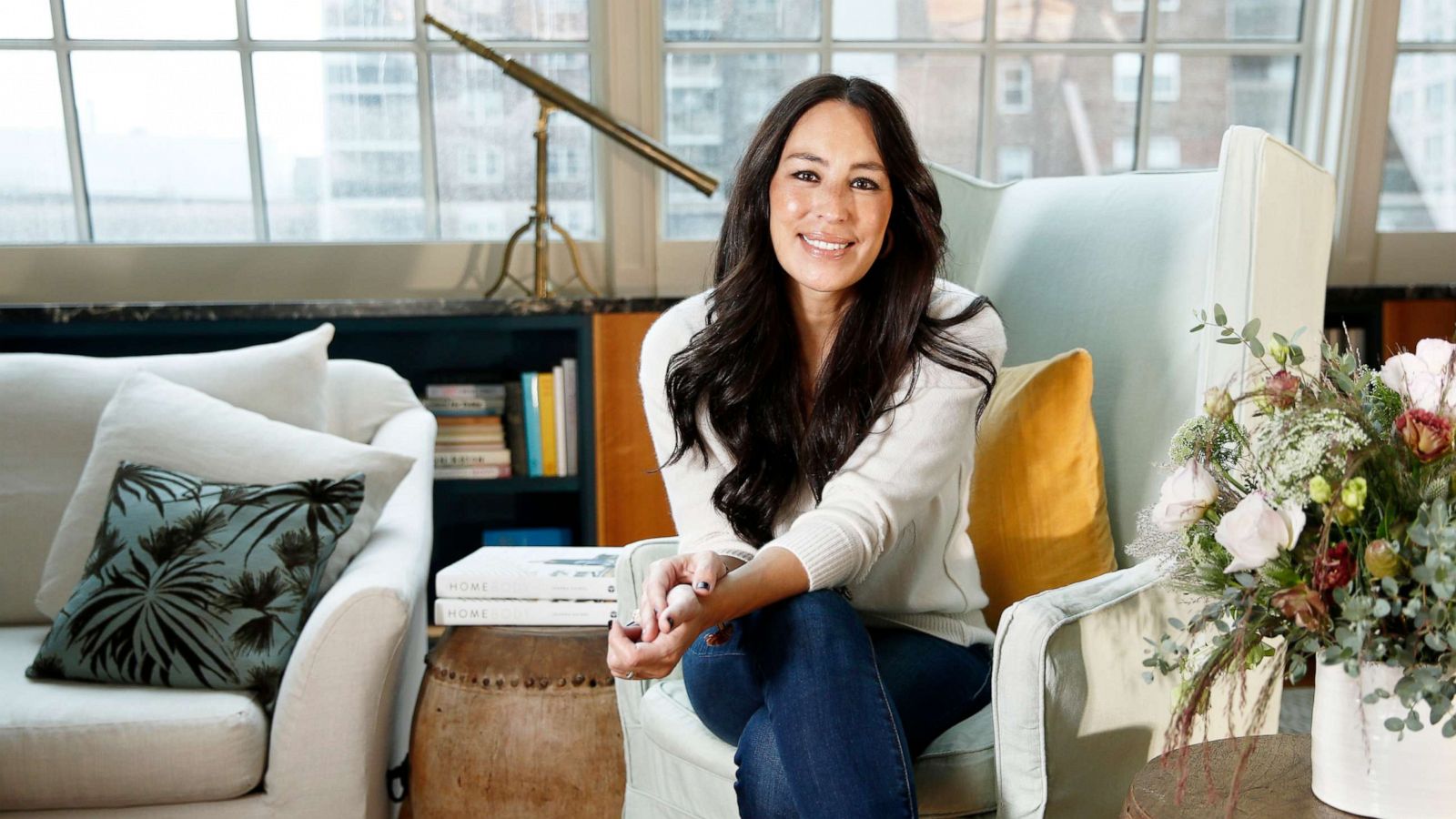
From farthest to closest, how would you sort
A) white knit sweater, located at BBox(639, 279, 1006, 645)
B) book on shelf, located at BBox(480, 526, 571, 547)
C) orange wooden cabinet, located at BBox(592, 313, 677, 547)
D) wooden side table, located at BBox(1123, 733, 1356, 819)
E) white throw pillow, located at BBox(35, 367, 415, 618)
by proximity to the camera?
book on shelf, located at BBox(480, 526, 571, 547) → orange wooden cabinet, located at BBox(592, 313, 677, 547) → white throw pillow, located at BBox(35, 367, 415, 618) → white knit sweater, located at BBox(639, 279, 1006, 645) → wooden side table, located at BBox(1123, 733, 1356, 819)

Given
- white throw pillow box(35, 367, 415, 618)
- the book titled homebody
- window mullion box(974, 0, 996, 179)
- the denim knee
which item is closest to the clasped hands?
the denim knee

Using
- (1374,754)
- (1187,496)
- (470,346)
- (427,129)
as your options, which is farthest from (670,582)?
(427,129)

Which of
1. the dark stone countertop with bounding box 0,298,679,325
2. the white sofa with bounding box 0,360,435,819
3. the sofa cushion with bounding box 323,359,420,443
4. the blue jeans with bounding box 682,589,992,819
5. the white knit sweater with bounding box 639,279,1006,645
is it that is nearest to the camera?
the blue jeans with bounding box 682,589,992,819

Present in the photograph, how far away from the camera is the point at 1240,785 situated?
0.96 m

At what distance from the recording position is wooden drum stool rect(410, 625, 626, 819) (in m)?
1.58

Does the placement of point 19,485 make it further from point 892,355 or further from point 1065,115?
point 1065,115

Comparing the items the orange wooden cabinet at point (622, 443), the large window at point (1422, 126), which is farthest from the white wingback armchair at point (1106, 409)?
the large window at point (1422, 126)

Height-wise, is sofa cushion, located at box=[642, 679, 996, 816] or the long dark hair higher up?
the long dark hair

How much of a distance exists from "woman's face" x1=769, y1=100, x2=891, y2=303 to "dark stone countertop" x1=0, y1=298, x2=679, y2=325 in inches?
37.5

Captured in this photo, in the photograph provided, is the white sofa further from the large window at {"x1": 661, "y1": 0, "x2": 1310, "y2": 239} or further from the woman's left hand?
the large window at {"x1": 661, "y1": 0, "x2": 1310, "y2": 239}

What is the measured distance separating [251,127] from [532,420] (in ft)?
3.03

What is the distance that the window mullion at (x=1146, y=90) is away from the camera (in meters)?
2.65

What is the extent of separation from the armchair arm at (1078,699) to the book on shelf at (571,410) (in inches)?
54.0

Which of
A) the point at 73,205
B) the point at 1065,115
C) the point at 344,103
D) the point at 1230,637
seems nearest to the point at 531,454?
the point at 344,103
